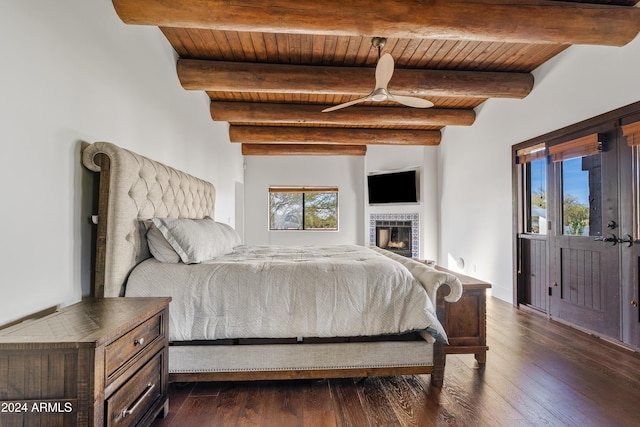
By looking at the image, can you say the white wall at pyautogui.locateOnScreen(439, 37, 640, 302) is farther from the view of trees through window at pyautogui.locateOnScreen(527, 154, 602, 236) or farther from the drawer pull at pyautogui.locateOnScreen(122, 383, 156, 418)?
the drawer pull at pyautogui.locateOnScreen(122, 383, 156, 418)

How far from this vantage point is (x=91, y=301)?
62.5 inches

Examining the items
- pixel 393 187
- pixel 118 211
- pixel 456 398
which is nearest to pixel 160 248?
pixel 118 211

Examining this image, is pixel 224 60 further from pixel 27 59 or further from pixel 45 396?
pixel 45 396

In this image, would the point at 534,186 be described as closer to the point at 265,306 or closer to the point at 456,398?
the point at 456,398

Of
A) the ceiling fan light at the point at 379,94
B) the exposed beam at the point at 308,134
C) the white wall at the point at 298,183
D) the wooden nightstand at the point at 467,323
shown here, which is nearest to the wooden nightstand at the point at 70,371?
the wooden nightstand at the point at 467,323

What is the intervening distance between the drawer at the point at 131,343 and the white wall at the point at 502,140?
3746 mm

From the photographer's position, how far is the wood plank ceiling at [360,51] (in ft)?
7.38

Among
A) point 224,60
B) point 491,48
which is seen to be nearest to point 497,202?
point 491,48

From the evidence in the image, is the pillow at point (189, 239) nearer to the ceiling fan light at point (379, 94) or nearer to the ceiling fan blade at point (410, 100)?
the ceiling fan light at point (379, 94)

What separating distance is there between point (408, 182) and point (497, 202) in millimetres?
2051

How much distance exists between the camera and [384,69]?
2.86 m

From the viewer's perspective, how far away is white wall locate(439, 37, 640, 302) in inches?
108

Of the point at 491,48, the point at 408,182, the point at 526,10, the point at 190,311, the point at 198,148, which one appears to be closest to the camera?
the point at 190,311

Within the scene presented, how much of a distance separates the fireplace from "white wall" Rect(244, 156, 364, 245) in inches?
19.2
